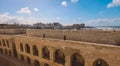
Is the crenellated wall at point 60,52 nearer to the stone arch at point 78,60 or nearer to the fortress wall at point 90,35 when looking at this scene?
the stone arch at point 78,60

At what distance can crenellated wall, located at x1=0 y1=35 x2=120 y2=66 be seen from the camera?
36.5ft

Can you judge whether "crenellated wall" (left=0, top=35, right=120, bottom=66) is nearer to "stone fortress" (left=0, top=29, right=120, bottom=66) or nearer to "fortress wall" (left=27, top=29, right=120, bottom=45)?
"stone fortress" (left=0, top=29, right=120, bottom=66)

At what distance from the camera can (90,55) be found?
40.0 ft

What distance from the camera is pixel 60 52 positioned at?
1791 centimetres

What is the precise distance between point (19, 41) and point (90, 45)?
1550 cm

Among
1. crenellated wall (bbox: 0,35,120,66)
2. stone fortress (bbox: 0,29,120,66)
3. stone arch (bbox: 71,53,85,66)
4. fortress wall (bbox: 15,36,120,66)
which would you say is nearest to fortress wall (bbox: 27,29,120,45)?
stone fortress (bbox: 0,29,120,66)

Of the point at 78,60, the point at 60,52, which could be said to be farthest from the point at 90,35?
the point at 60,52

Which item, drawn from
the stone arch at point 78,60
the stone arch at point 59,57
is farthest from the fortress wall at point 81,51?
the stone arch at point 78,60

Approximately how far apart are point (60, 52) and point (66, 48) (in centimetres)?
369

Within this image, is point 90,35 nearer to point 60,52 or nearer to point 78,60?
point 78,60

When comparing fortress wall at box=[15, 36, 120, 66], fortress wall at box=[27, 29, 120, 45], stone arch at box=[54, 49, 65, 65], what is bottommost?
stone arch at box=[54, 49, 65, 65]

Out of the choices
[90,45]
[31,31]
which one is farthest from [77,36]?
[31,31]

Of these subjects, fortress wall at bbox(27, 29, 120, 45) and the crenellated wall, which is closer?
the crenellated wall

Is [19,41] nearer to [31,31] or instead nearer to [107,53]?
[31,31]
